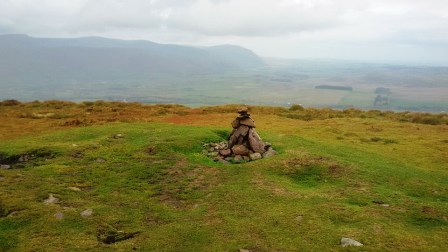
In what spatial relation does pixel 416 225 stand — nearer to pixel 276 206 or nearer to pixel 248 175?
pixel 276 206

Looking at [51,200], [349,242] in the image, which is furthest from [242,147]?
[349,242]

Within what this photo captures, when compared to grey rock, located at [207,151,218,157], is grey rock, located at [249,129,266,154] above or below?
above

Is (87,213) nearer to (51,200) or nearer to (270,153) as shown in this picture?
(51,200)

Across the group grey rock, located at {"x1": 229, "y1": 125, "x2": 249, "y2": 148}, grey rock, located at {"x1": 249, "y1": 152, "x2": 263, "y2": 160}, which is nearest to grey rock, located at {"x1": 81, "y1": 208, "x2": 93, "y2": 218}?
grey rock, located at {"x1": 249, "y1": 152, "x2": 263, "y2": 160}

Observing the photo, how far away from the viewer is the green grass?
1424 centimetres

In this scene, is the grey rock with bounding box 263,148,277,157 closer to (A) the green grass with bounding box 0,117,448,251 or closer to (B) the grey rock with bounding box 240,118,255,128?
(A) the green grass with bounding box 0,117,448,251

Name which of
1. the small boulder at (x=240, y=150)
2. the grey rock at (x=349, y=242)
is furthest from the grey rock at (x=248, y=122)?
the grey rock at (x=349, y=242)

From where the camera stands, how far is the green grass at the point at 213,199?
1424 cm

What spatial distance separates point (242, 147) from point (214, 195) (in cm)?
781

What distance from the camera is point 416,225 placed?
15820 mm

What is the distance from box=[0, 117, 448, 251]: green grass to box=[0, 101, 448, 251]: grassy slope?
0.05 m

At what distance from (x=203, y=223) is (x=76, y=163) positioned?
1113 centimetres

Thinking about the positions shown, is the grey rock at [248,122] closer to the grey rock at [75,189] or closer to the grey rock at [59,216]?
the grey rock at [75,189]

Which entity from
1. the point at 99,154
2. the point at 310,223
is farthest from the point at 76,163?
the point at 310,223
